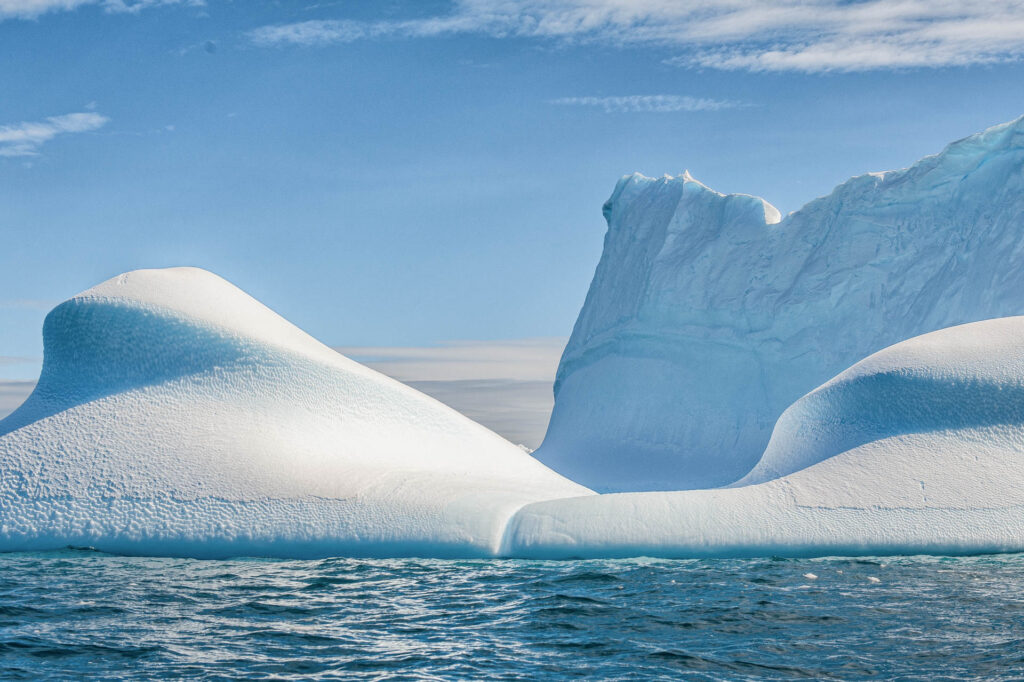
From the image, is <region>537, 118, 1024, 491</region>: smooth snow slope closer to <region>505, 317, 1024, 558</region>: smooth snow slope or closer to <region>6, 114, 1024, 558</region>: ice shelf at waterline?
<region>6, 114, 1024, 558</region>: ice shelf at waterline

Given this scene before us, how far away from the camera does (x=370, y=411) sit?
11.4 meters

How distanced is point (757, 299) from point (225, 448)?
12.6 m

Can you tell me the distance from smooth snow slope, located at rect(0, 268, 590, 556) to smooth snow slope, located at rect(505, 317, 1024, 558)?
1119 millimetres

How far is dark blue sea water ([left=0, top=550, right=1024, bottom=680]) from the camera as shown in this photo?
549 centimetres

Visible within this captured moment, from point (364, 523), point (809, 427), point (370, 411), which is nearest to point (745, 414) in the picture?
point (809, 427)

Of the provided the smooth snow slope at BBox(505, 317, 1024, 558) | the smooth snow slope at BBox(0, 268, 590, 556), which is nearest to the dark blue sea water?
the smooth snow slope at BBox(505, 317, 1024, 558)

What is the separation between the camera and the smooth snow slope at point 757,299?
18.0m

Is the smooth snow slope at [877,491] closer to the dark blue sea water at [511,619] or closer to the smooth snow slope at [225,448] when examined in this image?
the dark blue sea water at [511,619]

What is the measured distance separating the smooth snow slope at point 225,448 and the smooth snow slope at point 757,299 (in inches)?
308

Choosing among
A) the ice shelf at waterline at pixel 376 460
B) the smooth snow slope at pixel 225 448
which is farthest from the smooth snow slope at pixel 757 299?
the smooth snow slope at pixel 225 448

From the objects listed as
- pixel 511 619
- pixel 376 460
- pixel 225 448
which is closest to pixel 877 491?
pixel 511 619

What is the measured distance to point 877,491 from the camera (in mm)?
9508

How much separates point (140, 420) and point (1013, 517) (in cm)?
871

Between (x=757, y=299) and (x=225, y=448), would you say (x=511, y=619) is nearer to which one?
(x=225, y=448)
